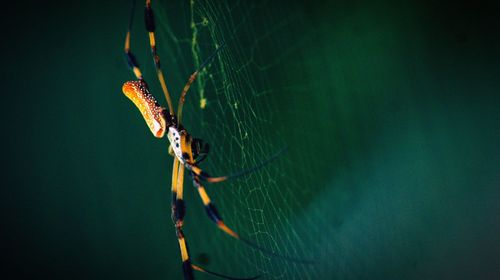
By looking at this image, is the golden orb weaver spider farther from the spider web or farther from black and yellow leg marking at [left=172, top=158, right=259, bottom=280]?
the spider web

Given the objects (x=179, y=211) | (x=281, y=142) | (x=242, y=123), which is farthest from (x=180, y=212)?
(x=281, y=142)

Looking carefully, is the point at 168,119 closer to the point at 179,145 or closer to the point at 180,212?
the point at 179,145

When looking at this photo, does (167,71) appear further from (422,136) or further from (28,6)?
(422,136)

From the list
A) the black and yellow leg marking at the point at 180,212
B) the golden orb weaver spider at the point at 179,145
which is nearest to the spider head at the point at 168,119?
the golden orb weaver spider at the point at 179,145

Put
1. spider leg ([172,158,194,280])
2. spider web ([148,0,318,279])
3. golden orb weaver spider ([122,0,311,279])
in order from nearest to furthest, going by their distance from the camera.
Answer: golden orb weaver spider ([122,0,311,279]) → spider leg ([172,158,194,280]) → spider web ([148,0,318,279])

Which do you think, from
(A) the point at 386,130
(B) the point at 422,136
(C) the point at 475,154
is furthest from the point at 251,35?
(C) the point at 475,154

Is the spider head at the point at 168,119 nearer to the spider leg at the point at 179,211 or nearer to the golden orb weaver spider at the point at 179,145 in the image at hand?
the golden orb weaver spider at the point at 179,145

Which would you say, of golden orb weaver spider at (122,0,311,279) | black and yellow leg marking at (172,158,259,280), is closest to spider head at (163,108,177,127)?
golden orb weaver spider at (122,0,311,279)
